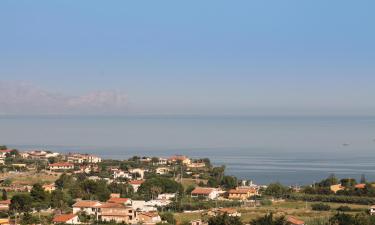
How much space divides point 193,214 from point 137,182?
10.6 metres

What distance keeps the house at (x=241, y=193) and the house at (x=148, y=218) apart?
878 centimetres

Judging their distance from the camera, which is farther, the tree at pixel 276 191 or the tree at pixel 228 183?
the tree at pixel 228 183

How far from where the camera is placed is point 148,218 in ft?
82.2

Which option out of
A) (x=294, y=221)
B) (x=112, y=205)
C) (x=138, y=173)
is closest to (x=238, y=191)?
(x=112, y=205)

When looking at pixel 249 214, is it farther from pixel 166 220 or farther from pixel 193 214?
pixel 166 220

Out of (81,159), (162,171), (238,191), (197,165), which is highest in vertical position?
(81,159)

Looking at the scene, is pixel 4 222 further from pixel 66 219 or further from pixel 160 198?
pixel 160 198

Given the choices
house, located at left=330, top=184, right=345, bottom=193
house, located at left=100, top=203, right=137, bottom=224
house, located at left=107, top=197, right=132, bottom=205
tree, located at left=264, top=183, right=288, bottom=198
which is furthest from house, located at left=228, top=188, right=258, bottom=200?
house, located at left=100, top=203, right=137, bottom=224

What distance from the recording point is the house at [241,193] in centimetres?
3384

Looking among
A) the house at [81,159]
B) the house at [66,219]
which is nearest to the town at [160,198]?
the house at [66,219]

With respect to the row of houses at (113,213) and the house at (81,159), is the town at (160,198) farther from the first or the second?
the house at (81,159)

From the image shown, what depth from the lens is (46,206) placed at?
27.9 m

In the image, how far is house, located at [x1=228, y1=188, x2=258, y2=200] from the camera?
111 ft

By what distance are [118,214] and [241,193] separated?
31.3ft
